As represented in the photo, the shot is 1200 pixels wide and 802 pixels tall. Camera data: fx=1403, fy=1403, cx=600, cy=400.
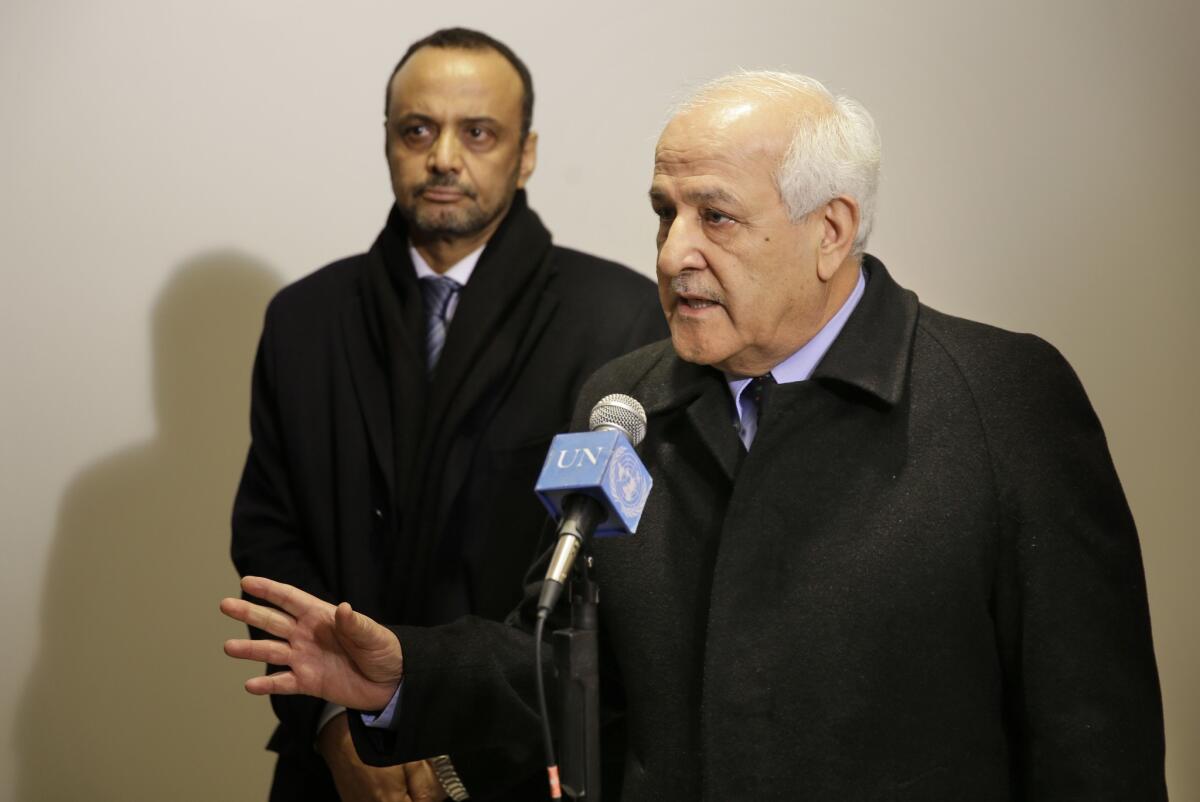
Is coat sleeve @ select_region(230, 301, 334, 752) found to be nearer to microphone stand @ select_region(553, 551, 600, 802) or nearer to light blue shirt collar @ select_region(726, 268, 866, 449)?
light blue shirt collar @ select_region(726, 268, 866, 449)

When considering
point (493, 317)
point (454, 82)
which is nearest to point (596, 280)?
point (493, 317)

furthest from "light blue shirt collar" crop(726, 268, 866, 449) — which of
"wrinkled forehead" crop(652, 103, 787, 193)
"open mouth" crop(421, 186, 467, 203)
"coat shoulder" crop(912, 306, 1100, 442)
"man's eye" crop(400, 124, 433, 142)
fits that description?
"man's eye" crop(400, 124, 433, 142)

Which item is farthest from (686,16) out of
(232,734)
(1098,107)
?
(232,734)

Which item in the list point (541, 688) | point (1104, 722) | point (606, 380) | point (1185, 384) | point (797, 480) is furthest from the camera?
point (1185, 384)

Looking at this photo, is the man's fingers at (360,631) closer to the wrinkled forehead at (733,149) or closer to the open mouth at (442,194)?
the wrinkled forehead at (733,149)

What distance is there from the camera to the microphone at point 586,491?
4.17 ft

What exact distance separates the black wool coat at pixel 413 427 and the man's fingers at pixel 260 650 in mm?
736

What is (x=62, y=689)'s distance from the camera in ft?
10.7

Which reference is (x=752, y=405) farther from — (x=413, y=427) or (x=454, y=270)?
(x=454, y=270)

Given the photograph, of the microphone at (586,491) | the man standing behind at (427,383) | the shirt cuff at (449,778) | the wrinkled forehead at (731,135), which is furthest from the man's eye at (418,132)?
the microphone at (586,491)

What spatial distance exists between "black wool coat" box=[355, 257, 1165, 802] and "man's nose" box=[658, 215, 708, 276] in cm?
20

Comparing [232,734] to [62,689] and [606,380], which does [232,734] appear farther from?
[606,380]

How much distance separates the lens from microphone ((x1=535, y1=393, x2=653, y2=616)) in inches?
50.1

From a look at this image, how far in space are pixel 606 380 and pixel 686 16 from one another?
156cm
